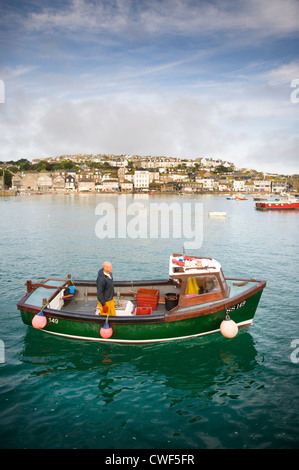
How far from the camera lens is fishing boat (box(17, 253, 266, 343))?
36.4ft

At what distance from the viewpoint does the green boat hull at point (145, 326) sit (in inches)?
439

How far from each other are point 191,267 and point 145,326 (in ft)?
8.55

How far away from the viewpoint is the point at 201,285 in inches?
463

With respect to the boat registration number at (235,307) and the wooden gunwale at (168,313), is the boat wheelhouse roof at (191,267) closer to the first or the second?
the wooden gunwale at (168,313)

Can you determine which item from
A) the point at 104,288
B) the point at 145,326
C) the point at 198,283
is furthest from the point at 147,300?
the point at 104,288

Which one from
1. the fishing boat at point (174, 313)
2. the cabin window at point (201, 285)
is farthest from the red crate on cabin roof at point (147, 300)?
the cabin window at point (201, 285)

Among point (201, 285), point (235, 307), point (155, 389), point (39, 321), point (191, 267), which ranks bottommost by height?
point (155, 389)

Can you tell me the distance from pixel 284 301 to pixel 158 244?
699 inches

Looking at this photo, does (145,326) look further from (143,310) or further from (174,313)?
(143,310)

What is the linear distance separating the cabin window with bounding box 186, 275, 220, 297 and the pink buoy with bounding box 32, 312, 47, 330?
4999 millimetres

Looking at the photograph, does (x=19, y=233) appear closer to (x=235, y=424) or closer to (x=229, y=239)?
(x=229, y=239)

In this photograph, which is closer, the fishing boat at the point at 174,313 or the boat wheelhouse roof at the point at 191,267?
the fishing boat at the point at 174,313

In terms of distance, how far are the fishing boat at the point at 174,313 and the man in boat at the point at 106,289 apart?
39 centimetres

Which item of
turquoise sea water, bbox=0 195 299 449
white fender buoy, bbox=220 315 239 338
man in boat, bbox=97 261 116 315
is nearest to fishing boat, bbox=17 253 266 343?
white fender buoy, bbox=220 315 239 338
